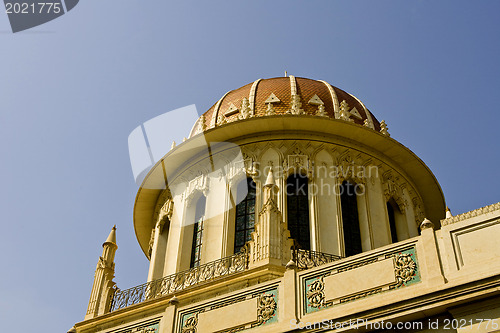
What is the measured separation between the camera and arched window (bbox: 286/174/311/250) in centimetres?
1823

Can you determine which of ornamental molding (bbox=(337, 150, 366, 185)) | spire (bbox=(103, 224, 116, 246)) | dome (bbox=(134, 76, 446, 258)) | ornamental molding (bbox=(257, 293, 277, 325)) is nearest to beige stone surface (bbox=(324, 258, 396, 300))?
ornamental molding (bbox=(257, 293, 277, 325))

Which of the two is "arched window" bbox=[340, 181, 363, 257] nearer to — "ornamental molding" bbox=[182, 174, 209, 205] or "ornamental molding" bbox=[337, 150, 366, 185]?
"ornamental molding" bbox=[337, 150, 366, 185]

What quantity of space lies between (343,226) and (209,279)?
5.16 m

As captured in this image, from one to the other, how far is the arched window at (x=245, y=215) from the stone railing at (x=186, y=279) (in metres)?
1.79

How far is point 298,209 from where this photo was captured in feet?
62.5

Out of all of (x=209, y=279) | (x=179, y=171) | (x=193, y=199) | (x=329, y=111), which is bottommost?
(x=209, y=279)

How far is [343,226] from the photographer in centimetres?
1875

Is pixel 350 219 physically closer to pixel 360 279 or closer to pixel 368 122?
pixel 368 122

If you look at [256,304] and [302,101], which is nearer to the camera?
[256,304]

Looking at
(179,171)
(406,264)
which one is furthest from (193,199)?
(406,264)

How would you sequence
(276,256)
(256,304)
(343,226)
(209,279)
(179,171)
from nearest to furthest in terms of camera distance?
1. (256,304)
2. (276,256)
3. (209,279)
4. (343,226)
5. (179,171)

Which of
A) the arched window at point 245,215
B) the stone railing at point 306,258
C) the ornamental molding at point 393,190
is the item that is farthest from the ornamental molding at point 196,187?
the ornamental molding at point 393,190

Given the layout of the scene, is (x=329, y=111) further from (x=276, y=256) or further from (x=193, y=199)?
(x=276, y=256)

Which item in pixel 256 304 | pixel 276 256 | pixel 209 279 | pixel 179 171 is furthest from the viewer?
pixel 179 171
